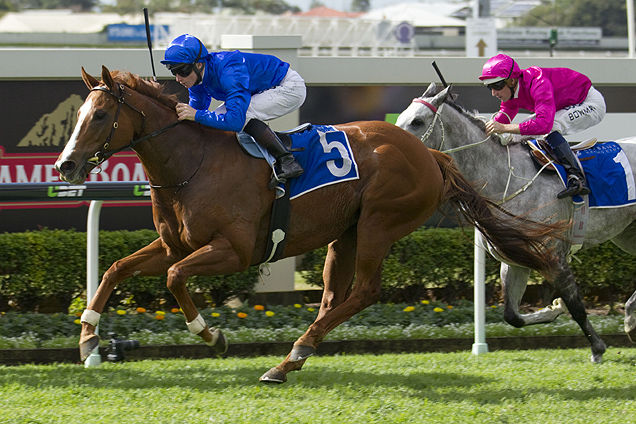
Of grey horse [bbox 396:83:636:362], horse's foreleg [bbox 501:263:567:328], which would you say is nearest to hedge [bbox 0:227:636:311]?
horse's foreleg [bbox 501:263:567:328]

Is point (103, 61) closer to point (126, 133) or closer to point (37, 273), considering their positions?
point (37, 273)

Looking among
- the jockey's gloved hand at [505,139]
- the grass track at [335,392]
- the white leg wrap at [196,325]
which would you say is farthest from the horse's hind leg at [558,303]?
the white leg wrap at [196,325]

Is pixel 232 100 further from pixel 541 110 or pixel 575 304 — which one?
pixel 575 304

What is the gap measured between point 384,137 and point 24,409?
2.36 m

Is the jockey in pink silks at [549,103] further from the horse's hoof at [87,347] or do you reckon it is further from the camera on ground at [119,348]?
the horse's hoof at [87,347]

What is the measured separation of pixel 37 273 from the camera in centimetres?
631

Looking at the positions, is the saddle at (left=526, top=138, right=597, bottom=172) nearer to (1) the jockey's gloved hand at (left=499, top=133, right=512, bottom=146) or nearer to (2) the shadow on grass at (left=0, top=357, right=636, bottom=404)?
(1) the jockey's gloved hand at (left=499, top=133, right=512, bottom=146)

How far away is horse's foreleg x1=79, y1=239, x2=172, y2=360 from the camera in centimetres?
411

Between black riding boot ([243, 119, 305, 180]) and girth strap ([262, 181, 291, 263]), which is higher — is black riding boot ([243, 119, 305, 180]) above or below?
above

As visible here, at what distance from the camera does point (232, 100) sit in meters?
4.06

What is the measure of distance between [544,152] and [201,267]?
260cm

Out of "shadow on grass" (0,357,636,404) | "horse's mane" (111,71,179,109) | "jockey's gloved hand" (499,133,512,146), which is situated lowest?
"shadow on grass" (0,357,636,404)

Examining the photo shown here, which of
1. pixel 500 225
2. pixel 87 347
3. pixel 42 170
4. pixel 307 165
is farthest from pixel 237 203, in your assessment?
pixel 42 170

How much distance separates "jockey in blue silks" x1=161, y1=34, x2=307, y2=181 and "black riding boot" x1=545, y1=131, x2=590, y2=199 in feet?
5.85
